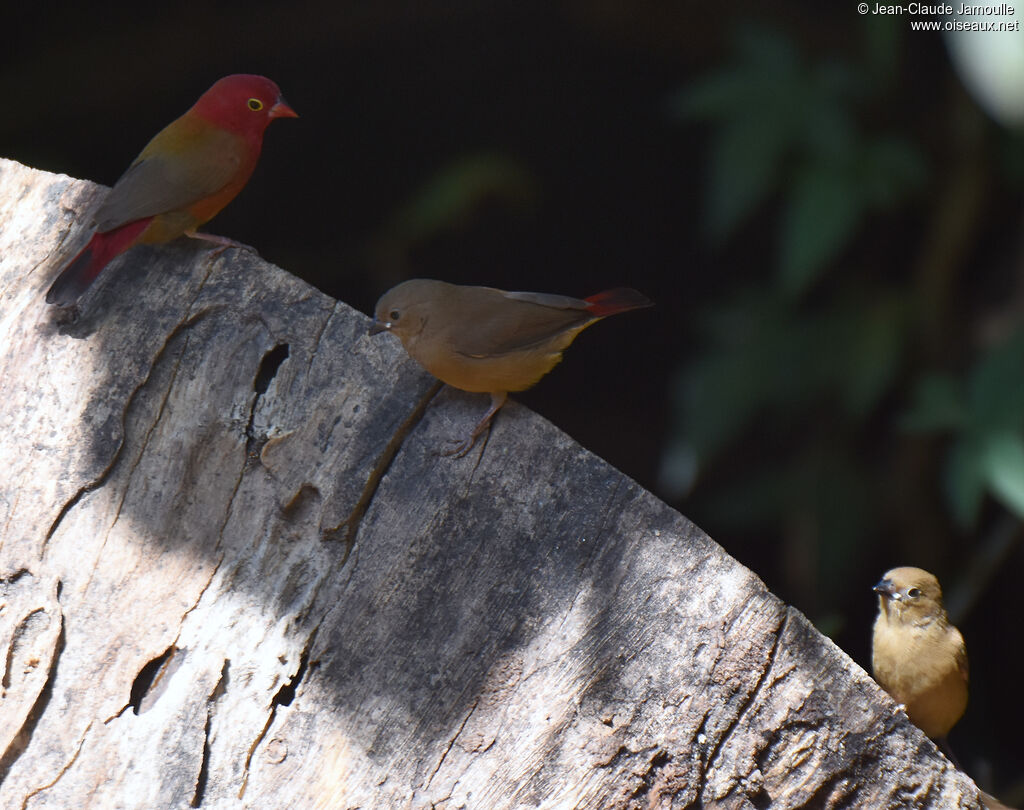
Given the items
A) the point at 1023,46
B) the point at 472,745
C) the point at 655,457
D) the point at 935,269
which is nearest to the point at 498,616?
the point at 472,745

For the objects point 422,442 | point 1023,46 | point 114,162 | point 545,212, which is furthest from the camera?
point 545,212

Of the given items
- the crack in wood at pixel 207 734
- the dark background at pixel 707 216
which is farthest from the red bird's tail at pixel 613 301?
the dark background at pixel 707 216

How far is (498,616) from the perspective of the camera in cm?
195

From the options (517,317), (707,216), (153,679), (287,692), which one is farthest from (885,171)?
(153,679)

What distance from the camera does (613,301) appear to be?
2551mm

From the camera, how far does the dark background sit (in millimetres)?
4348

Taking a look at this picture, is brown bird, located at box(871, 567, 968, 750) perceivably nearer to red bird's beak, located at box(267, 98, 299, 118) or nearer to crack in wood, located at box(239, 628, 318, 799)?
crack in wood, located at box(239, 628, 318, 799)

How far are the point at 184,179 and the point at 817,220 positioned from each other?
2631 millimetres

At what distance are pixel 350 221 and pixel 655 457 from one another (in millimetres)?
2163

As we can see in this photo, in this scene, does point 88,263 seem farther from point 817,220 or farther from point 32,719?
point 817,220

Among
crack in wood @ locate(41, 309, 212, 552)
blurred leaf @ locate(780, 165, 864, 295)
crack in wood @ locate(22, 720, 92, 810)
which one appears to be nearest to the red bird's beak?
crack in wood @ locate(41, 309, 212, 552)

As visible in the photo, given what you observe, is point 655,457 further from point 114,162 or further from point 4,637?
point 4,637

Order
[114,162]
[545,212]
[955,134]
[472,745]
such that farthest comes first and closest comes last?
[545,212], [114,162], [955,134], [472,745]

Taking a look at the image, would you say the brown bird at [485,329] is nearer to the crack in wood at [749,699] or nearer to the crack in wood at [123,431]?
the crack in wood at [123,431]
